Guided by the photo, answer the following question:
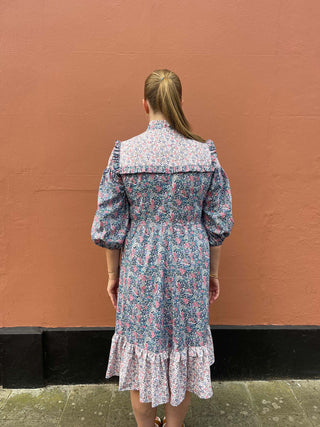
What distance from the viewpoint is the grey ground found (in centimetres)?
213

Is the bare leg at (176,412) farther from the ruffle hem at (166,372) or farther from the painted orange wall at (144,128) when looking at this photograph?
the painted orange wall at (144,128)

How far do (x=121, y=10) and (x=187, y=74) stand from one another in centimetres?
58

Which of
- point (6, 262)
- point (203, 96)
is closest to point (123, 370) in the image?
point (6, 262)

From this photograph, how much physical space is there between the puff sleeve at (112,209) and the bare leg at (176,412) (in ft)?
3.15

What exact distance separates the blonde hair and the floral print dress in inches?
1.9

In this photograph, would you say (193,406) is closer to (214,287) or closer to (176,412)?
(176,412)

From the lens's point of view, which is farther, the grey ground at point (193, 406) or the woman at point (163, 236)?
the grey ground at point (193, 406)

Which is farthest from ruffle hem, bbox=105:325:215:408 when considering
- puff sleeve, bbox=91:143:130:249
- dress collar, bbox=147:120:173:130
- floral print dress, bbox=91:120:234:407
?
dress collar, bbox=147:120:173:130

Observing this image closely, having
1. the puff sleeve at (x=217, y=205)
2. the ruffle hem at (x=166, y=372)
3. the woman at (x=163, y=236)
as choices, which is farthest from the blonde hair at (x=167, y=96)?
the ruffle hem at (x=166, y=372)

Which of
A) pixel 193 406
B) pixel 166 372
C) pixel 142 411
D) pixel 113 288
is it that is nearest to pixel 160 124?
pixel 113 288

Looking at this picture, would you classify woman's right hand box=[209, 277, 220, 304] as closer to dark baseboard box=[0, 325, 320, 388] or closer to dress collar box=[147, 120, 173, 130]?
dark baseboard box=[0, 325, 320, 388]

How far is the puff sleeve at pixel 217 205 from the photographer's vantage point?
160 cm

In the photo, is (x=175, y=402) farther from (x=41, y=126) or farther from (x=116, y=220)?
(x=41, y=126)

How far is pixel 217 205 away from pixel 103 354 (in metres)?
1.54
